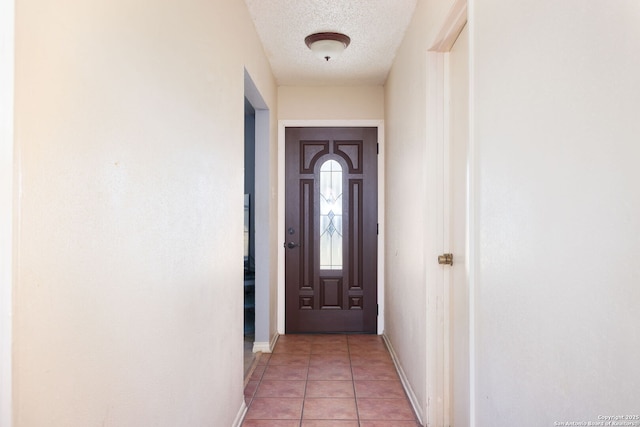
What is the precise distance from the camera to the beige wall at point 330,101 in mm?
4250

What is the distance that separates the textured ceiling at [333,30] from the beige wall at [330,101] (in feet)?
0.73

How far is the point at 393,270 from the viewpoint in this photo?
362 centimetres

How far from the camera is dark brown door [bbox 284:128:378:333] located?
427cm

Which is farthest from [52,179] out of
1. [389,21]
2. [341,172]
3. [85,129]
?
[341,172]

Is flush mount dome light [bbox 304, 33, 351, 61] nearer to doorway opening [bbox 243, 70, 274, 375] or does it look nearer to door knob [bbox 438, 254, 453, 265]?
doorway opening [bbox 243, 70, 274, 375]

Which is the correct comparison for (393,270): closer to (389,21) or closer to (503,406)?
(389,21)

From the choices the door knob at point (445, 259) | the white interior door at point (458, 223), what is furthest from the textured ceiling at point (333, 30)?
the door knob at point (445, 259)

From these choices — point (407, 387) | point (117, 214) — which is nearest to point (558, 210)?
point (117, 214)

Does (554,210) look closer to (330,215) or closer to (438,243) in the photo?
(438,243)

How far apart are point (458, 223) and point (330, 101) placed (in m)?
2.53

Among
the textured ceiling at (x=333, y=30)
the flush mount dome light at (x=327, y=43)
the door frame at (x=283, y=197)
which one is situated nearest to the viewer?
the textured ceiling at (x=333, y=30)

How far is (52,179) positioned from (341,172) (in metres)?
3.57

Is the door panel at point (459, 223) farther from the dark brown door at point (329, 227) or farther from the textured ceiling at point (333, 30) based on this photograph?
the dark brown door at point (329, 227)

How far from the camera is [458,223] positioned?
82.7 inches
